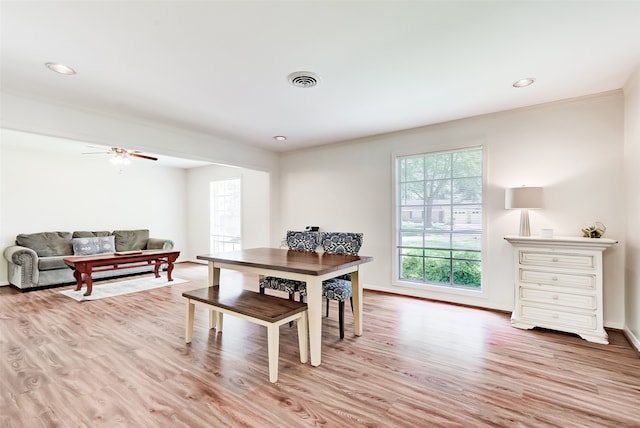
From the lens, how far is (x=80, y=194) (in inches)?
236

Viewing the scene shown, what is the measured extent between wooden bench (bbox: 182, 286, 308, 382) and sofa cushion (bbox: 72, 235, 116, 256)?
4.25 m

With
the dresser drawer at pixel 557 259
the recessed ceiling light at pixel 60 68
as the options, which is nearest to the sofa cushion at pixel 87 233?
the recessed ceiling light at pixel 60 68

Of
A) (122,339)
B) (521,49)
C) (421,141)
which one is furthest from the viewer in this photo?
(421,141)

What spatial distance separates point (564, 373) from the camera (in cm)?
224

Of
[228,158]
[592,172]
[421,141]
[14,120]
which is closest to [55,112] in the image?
[14,120]

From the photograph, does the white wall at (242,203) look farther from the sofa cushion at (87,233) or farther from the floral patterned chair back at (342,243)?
the floral patterned chair back at (342,243)

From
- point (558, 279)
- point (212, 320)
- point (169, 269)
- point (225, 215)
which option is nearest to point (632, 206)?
point (558, 279)

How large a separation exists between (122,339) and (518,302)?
4.07 meters

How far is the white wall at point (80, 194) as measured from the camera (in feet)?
17.0

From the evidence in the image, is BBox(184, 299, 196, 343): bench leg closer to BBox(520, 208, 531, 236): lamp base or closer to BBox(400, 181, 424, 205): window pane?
BBox(400, 181, 424, 205): window pane

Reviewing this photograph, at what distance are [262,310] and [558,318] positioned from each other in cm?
292

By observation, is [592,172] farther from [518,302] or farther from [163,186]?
[163,186]

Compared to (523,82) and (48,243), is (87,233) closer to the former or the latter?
(48,243)

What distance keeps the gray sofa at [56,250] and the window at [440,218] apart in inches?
198
